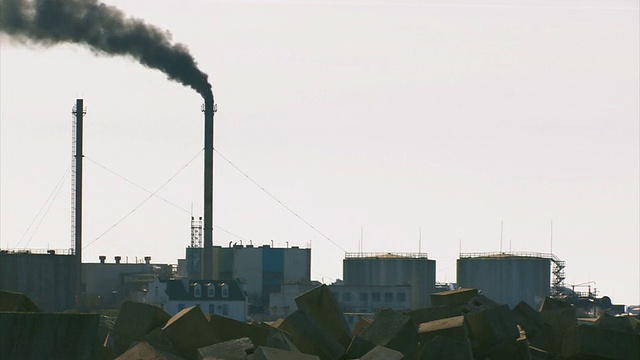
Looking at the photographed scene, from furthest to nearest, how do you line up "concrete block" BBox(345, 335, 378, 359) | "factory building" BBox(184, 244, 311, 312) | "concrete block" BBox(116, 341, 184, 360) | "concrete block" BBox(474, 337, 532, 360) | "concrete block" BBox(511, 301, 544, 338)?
"factory building" BBox(184, 244, 311, 312) < "concrete block" BBox(511, 301, 544, 338) < "concrete block" BBox(474, 337, 532, 360) < "concrete block" BBox(345, 335, 378, 359) < "concrete block" BBox(116, 341, 184, 360)

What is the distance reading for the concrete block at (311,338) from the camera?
15922 mm

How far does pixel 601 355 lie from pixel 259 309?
7600cm

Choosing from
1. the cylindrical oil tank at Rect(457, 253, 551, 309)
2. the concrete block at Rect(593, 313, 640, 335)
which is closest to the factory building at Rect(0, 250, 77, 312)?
the cylindrical oil tank at Rect(457, 253, 551, 309)

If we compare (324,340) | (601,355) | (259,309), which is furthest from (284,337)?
(259,309)

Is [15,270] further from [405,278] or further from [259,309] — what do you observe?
[405,278]

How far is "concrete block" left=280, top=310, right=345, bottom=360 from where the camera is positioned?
15922mm

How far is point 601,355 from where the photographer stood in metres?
17.6

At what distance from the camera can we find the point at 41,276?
8119 cm

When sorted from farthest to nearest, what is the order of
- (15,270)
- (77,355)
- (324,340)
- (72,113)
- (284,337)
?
(72,113) → (15,270) → (324,340) → (284,337) → (77,355)

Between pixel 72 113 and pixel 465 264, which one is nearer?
pixel 72 113

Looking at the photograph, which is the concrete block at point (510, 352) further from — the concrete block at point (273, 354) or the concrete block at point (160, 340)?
the concrete block at point (160, 340)

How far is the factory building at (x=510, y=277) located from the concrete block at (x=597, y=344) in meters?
77.0

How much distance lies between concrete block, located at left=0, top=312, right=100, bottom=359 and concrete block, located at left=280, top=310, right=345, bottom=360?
3508 mm

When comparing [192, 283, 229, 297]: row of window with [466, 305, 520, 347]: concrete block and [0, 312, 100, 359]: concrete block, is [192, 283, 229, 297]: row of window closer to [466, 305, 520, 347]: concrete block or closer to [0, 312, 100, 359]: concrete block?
[466, 305, 520, 347]: concrete block
